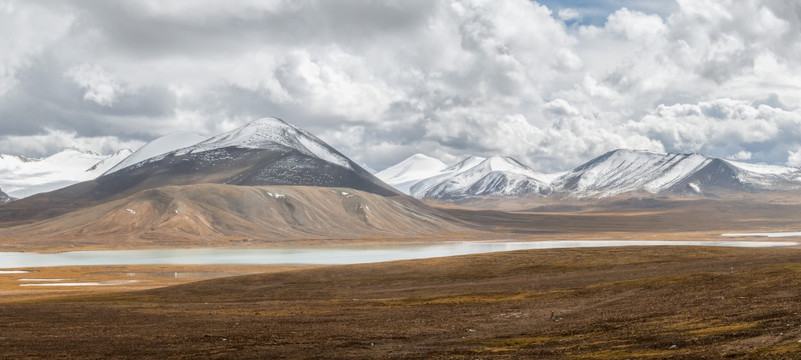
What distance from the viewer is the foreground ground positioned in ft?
109

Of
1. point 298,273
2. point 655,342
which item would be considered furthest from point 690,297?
point 298,273

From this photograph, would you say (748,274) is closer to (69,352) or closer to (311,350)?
(311,350)

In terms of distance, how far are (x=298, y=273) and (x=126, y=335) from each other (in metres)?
52.4

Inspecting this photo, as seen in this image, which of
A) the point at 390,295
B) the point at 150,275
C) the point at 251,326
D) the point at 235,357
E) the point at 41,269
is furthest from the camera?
the point at 41,269

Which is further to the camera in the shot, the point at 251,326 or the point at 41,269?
the point at 41,269

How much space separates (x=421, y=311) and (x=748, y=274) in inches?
993

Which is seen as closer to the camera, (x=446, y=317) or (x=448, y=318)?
(x=448, y=318)

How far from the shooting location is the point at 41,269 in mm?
135875

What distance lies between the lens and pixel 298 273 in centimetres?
9531

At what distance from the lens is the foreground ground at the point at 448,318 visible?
33.2m

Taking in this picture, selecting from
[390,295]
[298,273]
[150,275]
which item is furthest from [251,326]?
[150,275]

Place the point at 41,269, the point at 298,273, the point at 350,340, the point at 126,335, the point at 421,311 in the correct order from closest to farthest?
the point at 350,340
the point at 126,335
the point at 421,311
the point at 298,273
the point at 41,269

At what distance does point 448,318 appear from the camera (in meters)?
48.8

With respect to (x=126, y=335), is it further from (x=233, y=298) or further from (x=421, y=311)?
(x=233, y=298)
